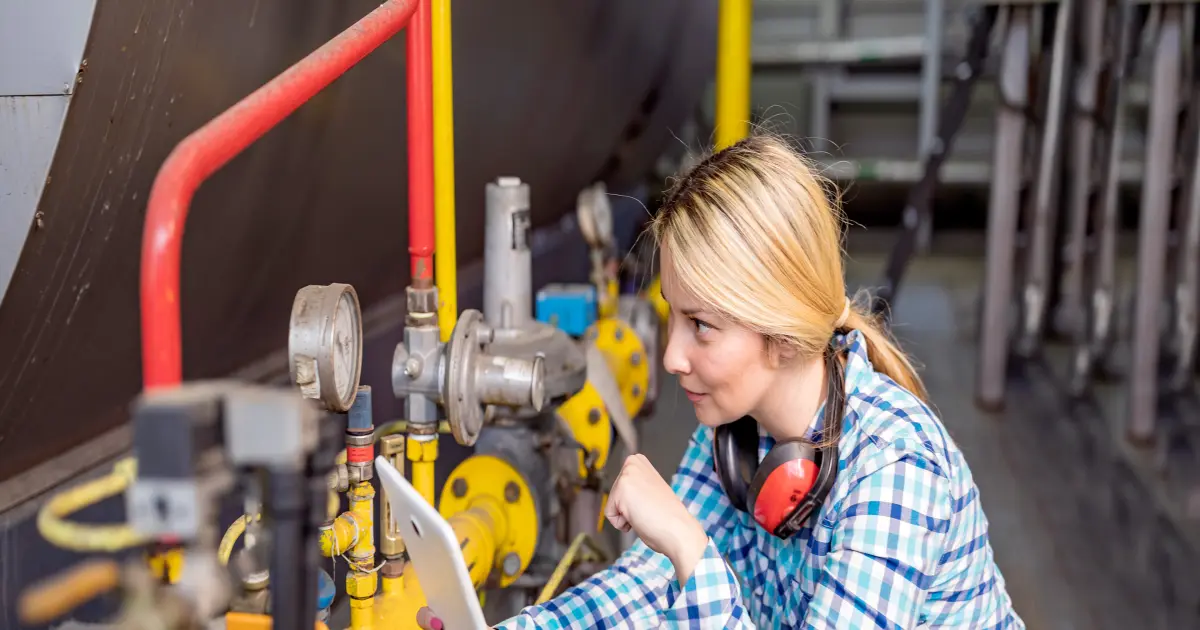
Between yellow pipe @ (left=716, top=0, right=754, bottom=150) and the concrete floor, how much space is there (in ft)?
1.56

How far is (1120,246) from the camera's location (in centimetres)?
507

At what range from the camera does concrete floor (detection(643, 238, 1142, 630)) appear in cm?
184

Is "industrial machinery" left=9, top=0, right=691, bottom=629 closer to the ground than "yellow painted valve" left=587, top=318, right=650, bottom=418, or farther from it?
farther from it

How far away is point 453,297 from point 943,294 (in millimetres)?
3418

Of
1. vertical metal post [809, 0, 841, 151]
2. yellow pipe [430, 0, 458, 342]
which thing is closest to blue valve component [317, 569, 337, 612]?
yellow pipe [430, 0, 458, 342]

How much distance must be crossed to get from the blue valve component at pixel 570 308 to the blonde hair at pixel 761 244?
1130 mm

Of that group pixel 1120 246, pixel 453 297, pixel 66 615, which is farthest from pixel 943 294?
pixel 66 615

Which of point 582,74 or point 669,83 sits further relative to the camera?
point 669,83

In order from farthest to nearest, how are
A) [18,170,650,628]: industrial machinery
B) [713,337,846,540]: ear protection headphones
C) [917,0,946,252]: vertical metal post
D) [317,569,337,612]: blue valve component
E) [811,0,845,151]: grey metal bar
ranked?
[811,0,845,151]: grey metal bar
[917,0,946,252]: vertical metal post
[713,337,846,540]: ear protection headphones
[317,569,337,612]: blue valve component
[18,170,650,628]: industrial machinery

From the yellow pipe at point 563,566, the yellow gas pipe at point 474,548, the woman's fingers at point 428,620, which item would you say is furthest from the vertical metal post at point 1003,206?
the woman's fingers at point 428,620

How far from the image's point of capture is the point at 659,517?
854 mm

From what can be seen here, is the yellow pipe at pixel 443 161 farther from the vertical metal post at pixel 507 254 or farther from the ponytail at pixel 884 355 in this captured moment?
the ponytail at pixel 884 355

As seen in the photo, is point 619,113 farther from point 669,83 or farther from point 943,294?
point 943,294

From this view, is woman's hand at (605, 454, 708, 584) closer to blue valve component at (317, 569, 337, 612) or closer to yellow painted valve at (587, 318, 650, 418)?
blue valve component at (317, 569, 337, 612)
